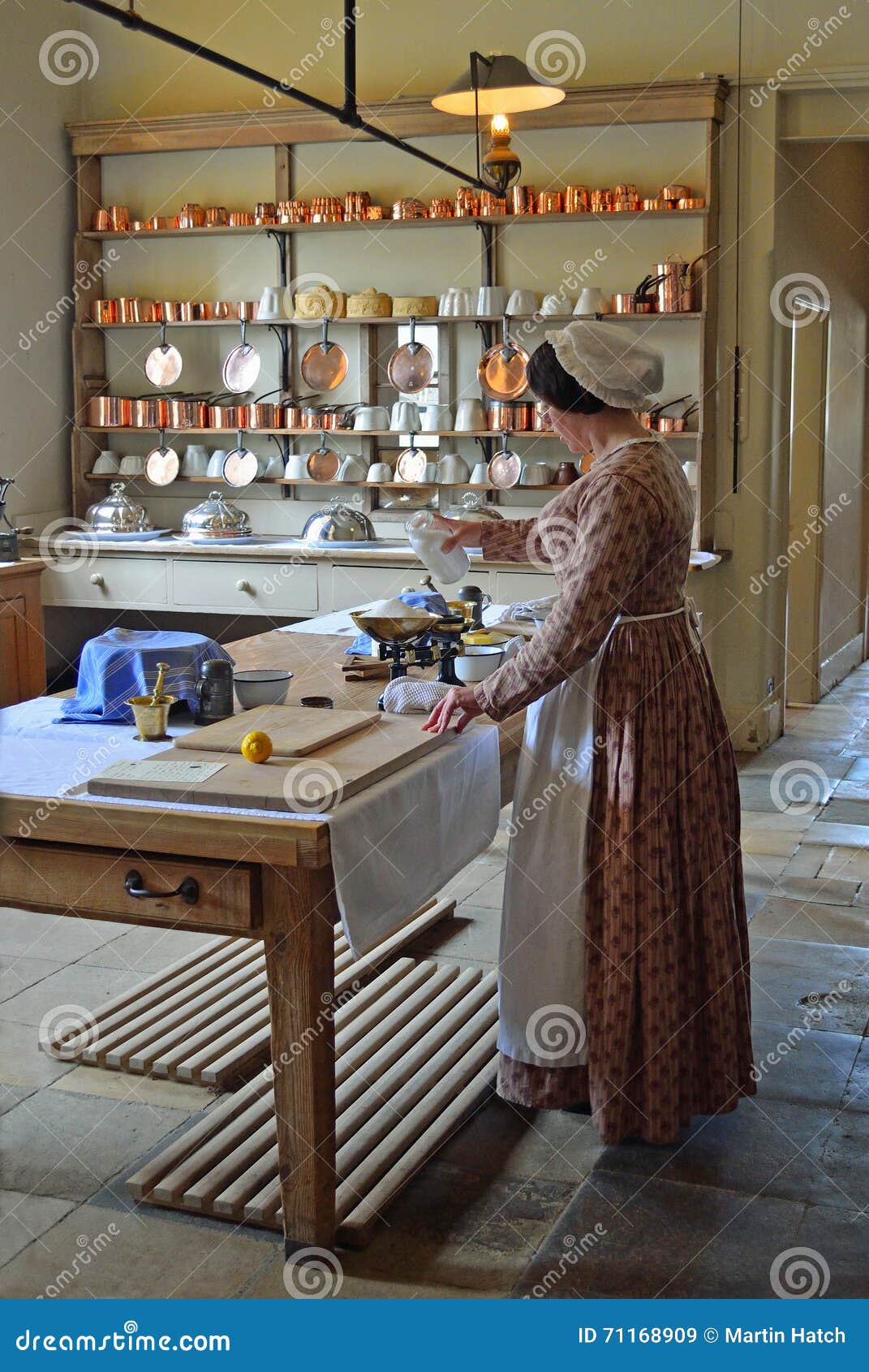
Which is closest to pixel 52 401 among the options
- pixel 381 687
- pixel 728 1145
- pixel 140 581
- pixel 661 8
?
pixel 140 581

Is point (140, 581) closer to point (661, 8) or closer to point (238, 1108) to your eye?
point (661, 8)

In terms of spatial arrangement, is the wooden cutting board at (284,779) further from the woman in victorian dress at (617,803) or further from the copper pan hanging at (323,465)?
the copper pan hanging at (323,465)

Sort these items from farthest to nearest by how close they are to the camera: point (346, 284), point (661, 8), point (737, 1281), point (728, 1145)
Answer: point (346, 284), point (661, 8), point (728, 1145), point (737, 1281)

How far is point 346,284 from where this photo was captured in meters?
6.82

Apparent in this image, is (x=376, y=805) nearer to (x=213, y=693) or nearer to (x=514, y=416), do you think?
(x=213, y=693)

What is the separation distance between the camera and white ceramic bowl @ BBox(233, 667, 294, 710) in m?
2.97

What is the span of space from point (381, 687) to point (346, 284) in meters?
4.06

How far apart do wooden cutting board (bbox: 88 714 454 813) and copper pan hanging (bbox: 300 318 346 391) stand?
4.36 metres

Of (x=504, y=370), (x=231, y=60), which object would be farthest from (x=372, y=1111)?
(x=504, y=370)

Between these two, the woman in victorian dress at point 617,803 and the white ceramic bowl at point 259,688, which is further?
the white ceramic bowl at point 259,688

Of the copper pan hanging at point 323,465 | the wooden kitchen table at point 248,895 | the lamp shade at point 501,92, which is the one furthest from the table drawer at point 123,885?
the copper pan hanging at point 323,465

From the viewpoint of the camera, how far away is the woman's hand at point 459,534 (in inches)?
137

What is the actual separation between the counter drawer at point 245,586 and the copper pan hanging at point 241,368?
3.20 feet

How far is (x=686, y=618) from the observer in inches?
115
